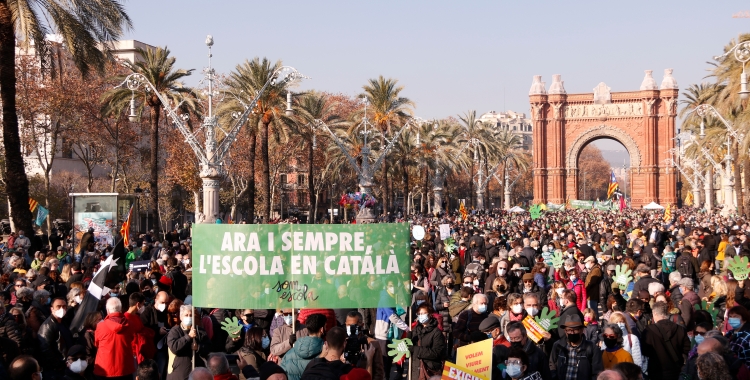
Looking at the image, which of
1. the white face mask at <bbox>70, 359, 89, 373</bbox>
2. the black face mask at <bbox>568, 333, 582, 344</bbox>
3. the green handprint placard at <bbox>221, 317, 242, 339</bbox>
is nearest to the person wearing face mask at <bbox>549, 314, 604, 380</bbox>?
the black face mask at <bbox>568, 333, 582, 344</bbox>

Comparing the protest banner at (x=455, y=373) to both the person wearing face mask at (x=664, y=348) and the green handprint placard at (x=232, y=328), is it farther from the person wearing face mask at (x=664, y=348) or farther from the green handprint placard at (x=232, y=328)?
the green handprint placard at (x=232, y=328)

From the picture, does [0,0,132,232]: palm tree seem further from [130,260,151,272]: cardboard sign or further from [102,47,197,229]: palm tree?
[102,47,197,229]: palm tree

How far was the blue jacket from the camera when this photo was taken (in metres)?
6.95

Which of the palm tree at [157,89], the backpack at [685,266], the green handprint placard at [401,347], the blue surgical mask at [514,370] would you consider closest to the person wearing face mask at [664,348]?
the blue surgical mask at [514,370]

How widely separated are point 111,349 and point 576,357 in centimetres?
416

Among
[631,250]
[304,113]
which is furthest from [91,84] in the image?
[631,250]

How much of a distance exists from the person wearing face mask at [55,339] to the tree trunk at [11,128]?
9.84m

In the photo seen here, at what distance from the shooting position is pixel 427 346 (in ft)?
28.4

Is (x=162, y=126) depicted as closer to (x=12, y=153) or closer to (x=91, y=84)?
(x=91, y=84)

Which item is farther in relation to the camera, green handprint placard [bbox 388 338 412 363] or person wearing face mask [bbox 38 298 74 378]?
green handprint placard [bbox 388 338 412 363]

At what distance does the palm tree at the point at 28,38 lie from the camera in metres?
17.6

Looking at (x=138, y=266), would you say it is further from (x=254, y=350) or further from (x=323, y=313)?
(x=254, y=350)

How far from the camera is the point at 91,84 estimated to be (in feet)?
139

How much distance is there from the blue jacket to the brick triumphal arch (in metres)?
75.4
